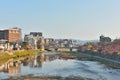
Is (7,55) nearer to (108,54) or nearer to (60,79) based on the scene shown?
(108,54)

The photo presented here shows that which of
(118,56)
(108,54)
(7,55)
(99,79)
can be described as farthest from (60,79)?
(7,55)

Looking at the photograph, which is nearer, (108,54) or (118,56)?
(118,56)

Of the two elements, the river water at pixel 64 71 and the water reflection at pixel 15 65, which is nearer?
the river water at pixel 64 71

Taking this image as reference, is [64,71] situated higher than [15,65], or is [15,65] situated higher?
[15,65]

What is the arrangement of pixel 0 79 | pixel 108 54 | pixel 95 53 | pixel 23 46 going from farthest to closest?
pixel 23 46, pixel 95 53, pixel 108 54, pixel 0 79

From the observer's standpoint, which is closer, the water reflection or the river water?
the river water

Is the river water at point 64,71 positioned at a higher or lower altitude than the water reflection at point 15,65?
lower

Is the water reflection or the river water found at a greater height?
the water reflection

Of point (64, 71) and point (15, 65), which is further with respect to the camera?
point (15, 65)

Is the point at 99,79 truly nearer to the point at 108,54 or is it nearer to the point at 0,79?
the point at 0,79

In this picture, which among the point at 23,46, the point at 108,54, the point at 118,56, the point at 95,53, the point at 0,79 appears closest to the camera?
the point at 0,79

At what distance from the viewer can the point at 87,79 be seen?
151 feet

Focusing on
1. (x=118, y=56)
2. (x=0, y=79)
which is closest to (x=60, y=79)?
(x=0, y=79)

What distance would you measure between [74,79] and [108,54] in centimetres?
5310
